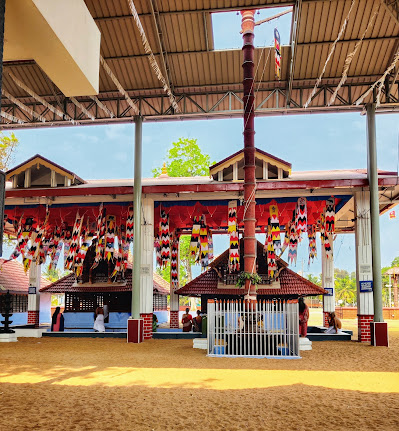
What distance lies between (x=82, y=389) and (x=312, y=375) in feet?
15.3

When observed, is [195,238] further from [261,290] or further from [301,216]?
[301,216]

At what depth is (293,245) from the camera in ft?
59.8

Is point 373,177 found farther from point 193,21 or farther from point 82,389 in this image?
point 82,389

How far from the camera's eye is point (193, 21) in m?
15.4

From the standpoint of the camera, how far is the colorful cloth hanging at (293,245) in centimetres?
1773

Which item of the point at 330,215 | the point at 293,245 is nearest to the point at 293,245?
the point at 293,245

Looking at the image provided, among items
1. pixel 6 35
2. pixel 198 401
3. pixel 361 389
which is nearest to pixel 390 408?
pixel 361 389

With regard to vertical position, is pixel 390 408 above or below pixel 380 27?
below

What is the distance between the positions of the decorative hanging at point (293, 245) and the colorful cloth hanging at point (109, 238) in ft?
21.8

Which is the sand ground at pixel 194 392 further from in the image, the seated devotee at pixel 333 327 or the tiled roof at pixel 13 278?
the tiled roof at pixel 13 278

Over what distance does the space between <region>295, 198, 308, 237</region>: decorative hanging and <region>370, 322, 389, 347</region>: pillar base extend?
4.01m

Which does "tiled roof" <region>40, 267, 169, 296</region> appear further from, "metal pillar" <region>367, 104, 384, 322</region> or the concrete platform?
"metal pillar" <region>367, 104, 384, 322</region>

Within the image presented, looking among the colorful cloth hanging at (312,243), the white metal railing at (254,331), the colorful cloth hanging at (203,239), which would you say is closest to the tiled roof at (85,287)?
the colorful cloth hanging at (203,239)

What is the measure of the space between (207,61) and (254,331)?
9282 mm
